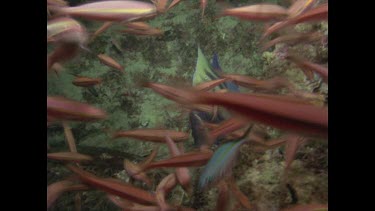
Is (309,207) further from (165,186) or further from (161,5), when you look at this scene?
(161,5)

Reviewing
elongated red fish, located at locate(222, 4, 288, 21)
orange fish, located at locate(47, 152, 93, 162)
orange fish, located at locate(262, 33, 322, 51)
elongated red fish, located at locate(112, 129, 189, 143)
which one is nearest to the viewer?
elongated red fish, located at locate(222, 4, 288, 21)

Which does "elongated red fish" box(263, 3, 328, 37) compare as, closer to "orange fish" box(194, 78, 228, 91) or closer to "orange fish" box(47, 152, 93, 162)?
"orange fish" box(194, 78, 228, 91)

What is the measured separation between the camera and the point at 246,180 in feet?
5.86

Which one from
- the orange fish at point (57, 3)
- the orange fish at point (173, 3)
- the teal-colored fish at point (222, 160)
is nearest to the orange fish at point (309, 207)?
the teal-colored fish at point (222, 160)

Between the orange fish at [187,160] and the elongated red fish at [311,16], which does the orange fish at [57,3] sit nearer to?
the orange fish at [187,160]

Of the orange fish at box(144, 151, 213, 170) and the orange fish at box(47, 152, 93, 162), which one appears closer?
the orange fish at box(144, 151, 213, 170)

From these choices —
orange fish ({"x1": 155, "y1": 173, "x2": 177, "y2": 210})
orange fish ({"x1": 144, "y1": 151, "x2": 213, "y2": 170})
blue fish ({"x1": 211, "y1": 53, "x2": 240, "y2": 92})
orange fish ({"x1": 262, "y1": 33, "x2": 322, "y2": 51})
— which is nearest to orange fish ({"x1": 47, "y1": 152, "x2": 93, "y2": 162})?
orange fish ({"x1": 155, "y1": 173, "x2": 177, "y2": 210})

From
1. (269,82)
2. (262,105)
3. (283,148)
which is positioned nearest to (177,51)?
(269,82)

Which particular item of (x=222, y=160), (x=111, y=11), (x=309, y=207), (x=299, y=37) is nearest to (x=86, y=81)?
(x=111, y=11)

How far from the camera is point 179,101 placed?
1.55 m

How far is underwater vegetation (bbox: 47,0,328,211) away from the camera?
156cm

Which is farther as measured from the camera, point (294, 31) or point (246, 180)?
point (246, 180)
